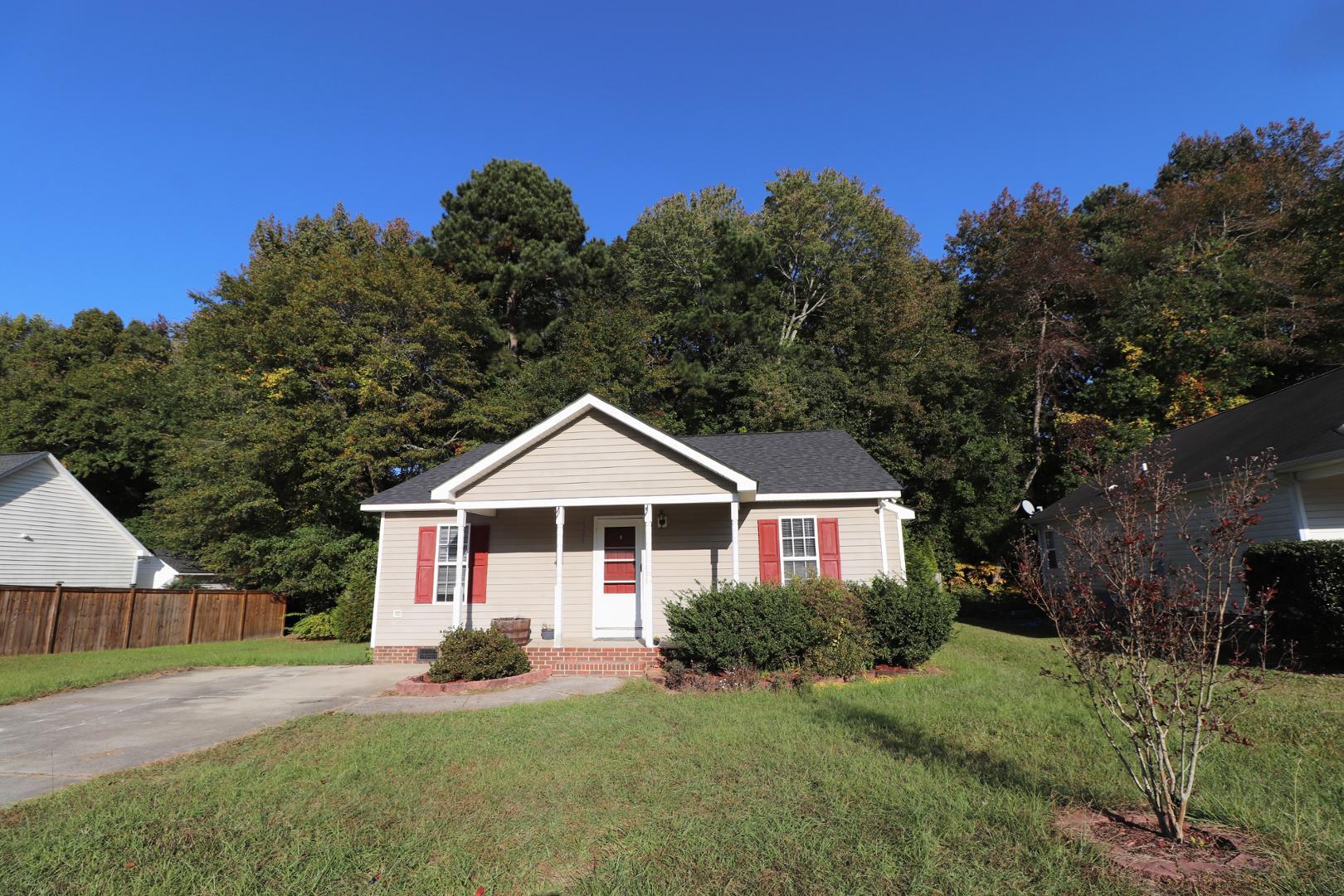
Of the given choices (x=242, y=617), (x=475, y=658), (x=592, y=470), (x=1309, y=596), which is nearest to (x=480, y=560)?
(x=592, y=470)

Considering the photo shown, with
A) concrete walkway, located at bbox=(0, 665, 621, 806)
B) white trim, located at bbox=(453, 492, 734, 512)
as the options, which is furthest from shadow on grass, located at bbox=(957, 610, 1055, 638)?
concrete walkway, located at bbox=(0, 665, 621, 806)

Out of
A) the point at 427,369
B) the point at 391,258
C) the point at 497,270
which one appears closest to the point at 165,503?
the point at 427,369

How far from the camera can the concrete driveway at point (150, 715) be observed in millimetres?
5664

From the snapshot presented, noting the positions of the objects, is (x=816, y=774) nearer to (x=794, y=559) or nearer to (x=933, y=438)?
(x=794, y=559)

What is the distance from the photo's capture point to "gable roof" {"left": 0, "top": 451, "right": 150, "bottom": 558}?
18.5 m

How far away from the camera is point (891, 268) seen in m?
26.7

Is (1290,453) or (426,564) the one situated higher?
(1290,453)

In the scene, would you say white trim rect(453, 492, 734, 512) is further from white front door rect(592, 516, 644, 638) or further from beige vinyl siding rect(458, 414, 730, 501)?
white front door rect(592, 516, 644, 638)

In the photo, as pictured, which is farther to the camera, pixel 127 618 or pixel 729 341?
pixel 729 341

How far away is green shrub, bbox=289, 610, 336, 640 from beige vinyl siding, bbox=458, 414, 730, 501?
10.8 metres

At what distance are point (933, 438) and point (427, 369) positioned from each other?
19.3 m

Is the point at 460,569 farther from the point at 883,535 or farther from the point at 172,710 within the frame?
the point at 883,535

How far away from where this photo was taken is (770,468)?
45.1 feet

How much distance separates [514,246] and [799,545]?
20613mm
